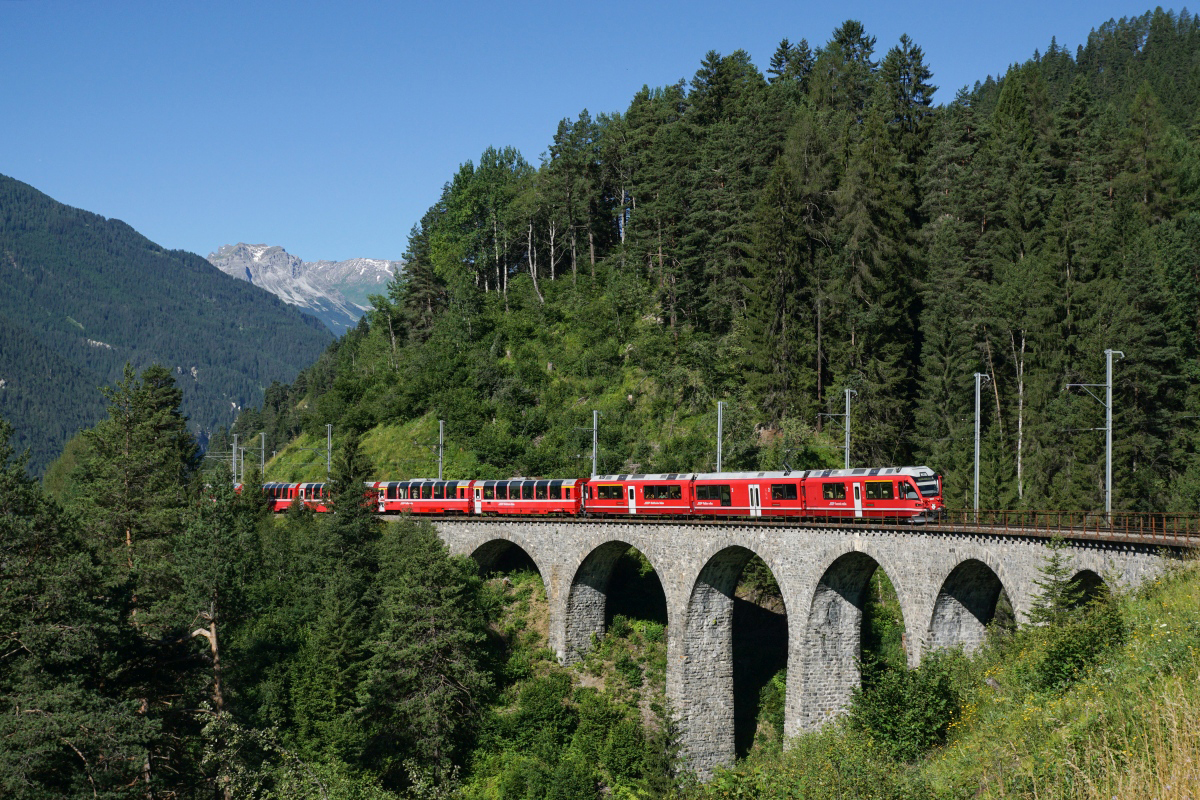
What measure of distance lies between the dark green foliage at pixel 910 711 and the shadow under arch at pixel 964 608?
4.63 metres

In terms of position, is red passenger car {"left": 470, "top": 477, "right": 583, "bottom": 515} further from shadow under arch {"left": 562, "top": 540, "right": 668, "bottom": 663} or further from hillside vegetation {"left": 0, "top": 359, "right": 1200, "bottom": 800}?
hillside vegetation {"left": 0, "top": 359, "right": 1200, "bottom": 800}

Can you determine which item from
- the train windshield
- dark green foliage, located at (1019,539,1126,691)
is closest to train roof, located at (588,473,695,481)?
the train windshield

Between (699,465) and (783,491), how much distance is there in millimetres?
21197

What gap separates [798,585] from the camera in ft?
143

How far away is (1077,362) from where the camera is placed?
53.2m

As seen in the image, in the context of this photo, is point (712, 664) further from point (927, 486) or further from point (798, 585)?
point (927, 486)

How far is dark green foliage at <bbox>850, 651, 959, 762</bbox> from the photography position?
3058 centimetres

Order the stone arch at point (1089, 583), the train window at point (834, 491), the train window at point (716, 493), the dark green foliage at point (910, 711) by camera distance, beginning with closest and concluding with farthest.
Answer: the dark green foliage at point (910, 711) < the stone arch at point (1089, 583) < the train window at point (834, 491) < the train window at point (716, 493)

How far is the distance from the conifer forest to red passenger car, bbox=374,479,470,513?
5.13 metres

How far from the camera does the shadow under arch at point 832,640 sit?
42.9 m

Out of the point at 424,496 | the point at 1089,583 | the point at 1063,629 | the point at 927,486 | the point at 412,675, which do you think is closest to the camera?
the point at 1063,629

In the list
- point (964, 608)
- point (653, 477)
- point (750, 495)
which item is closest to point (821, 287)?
point (653, 477)

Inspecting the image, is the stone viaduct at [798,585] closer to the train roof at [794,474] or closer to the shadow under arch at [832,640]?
the shadow under arch at [832,640]

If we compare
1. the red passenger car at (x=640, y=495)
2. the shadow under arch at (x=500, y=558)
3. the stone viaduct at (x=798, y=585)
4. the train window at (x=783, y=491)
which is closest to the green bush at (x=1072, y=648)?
the stone viaduct at (x=798, y=585)
